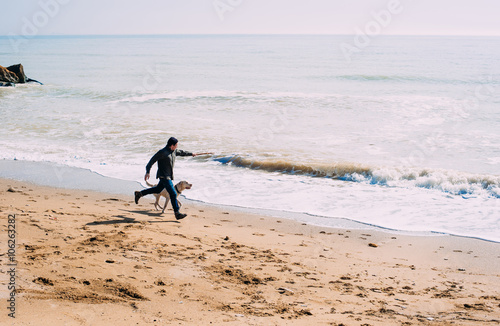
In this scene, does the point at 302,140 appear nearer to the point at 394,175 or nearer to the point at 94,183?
the point at 394,175

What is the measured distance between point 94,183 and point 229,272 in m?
6.38

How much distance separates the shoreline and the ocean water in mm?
190

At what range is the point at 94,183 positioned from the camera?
11.1 m

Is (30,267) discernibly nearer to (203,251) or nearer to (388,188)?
(203,251)

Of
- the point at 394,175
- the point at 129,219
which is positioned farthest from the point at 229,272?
the point at 394,175

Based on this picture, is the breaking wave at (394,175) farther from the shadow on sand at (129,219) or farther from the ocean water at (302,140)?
the shadow on sand at (129,219)

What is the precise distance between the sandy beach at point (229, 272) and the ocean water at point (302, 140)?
4.42ft

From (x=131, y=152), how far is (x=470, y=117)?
15.3 meters

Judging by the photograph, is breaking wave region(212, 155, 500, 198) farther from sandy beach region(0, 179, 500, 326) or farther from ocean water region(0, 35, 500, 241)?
sandy beach region(0, 179, 500, 326)

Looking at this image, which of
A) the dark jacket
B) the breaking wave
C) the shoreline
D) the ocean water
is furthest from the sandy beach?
the breaking wave

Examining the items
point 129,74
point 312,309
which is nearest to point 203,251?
point 312,309

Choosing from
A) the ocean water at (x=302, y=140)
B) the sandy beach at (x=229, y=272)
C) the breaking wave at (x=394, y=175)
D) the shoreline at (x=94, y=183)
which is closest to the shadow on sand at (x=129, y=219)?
the sandy beach at (x=229, y=272)

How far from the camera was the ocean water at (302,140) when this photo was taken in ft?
33.1

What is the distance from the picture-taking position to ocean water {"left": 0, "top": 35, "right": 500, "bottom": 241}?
10102 millimetres
